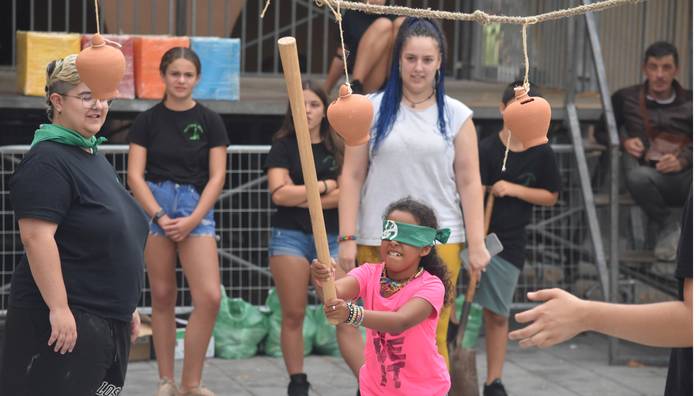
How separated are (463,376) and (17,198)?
9.56 ft

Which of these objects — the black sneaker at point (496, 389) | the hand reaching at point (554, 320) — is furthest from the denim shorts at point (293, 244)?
the hand reaching at point (554, 320)

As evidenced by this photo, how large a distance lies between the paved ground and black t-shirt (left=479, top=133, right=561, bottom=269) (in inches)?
32.0

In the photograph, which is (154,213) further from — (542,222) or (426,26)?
(542,222)

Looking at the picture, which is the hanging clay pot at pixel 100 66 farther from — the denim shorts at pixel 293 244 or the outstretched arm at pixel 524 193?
the outstretched arm at pixel 524 193

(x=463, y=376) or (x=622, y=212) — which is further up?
(x=622, y=212)

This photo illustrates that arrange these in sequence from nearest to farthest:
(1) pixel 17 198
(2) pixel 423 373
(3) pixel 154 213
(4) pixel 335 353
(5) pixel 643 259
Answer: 1. (1) pixel 17 198
2. (2) pixel 423 373
3. (3) pixel 154 213
4. (4) pixel 335 353
5. (5) pixel 643 259

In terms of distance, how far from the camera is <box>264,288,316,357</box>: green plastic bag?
304 inches

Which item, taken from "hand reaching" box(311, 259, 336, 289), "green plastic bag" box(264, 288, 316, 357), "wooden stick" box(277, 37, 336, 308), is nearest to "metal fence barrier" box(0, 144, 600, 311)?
"green plastic bag" box(264, 288, 316, 357)

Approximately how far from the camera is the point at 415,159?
563 centimetres

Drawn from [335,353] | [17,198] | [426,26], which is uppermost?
[426,26]

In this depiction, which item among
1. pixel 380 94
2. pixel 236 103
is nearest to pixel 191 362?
pixel 380 94

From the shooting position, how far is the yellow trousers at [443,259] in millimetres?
5605

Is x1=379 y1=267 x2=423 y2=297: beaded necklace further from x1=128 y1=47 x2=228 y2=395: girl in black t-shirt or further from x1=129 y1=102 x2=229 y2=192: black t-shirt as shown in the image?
x1=129 y1=102 x2=229 y2=192: black t-shirt

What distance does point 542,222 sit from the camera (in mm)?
8266
